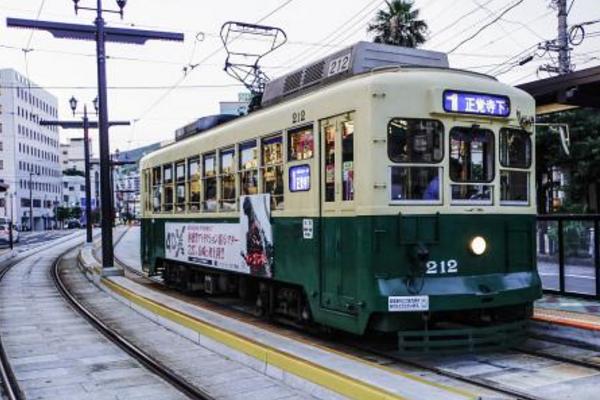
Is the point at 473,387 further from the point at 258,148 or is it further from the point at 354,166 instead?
the point at 258,148

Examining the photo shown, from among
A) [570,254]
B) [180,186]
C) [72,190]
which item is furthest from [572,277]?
[72,190]

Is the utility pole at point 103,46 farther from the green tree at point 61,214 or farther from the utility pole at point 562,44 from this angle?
the green tree at point 61,214

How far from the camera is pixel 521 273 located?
7.99 meters

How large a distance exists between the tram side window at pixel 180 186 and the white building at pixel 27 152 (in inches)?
2943

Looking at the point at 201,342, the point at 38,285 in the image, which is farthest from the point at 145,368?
the point at 38,285

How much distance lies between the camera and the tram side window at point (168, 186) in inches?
549

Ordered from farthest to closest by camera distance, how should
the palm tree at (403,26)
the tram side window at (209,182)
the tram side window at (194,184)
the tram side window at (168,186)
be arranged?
the palm tree at (403,26) < the tram side window at (168,186) < the tram side window at (194,184) < the tram side window at (209,182)

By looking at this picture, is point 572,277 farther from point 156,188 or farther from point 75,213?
point 75,213

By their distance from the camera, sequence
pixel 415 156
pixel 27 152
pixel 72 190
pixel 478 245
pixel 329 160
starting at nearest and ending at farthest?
pixel 415 156 → pixel 478 245 → pixel 329 160 → pixel 27 152 → pixel 72 190

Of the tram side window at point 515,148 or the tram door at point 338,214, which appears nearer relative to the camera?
the tram door at point 338,214

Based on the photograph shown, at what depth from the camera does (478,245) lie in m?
7.67

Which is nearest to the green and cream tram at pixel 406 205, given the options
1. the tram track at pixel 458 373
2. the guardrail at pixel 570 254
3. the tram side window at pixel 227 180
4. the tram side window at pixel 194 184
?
the tram track at pixel 458 373

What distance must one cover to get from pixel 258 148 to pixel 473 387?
4.60m

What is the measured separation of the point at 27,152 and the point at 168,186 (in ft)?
305
